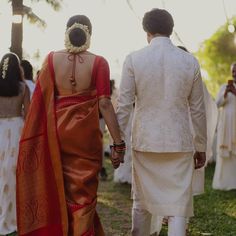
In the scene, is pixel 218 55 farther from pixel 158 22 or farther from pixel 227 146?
pixel 158 22

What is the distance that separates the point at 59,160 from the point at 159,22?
145 centimetres

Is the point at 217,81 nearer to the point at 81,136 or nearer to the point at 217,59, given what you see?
the point at 217,59

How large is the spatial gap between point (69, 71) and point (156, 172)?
1.14 metres

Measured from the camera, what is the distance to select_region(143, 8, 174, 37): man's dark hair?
5.41 meters

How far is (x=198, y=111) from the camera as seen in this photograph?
5.48 m

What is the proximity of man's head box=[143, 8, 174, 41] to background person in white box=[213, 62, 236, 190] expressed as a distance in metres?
5.33

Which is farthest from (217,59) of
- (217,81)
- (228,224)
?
(228,224)

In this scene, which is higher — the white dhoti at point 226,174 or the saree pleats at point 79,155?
the saree pleats at point 79,155

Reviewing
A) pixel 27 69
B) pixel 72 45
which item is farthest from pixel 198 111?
pixel 27 69

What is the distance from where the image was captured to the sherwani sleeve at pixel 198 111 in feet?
17.9

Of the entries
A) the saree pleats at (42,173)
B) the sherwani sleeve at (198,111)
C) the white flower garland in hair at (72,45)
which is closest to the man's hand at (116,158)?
the saree pleats at (42,173)

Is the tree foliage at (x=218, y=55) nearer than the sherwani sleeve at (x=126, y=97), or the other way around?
the sherwani sleeve at (x=126, y=97)

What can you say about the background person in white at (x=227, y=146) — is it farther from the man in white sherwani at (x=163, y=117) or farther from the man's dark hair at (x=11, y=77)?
the man in white sherwani at (x=163, y=117)

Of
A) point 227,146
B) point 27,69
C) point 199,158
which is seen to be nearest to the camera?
point 199,158
